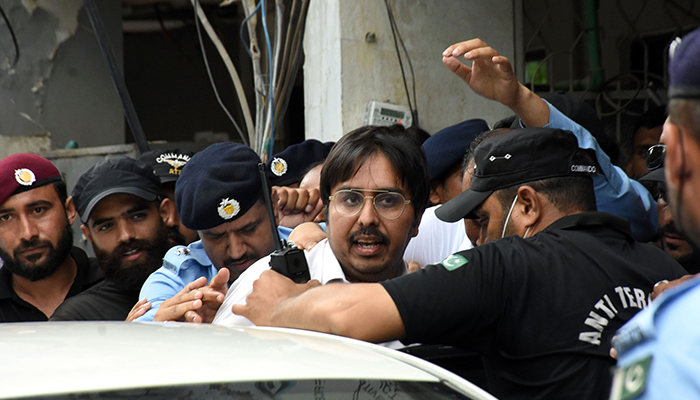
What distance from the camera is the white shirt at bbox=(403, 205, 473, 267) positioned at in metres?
3.03

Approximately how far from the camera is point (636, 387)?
0.86 meters

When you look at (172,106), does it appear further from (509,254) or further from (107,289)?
(509,254)

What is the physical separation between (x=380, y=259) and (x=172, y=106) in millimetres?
7743

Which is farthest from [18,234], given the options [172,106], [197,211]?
[172,106]

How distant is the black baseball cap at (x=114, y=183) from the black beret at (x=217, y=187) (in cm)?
66

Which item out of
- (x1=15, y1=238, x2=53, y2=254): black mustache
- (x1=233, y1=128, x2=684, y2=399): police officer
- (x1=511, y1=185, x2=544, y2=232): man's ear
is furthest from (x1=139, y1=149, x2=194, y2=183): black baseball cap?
(x1=511, y1=185, x2=544, y2=232): man's ear

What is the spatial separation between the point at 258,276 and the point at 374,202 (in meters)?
0.51

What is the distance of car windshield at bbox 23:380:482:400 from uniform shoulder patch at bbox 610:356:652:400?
0.52 meters

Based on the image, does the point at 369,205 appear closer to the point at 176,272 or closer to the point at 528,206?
the point at 528,206

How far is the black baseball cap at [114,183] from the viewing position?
11.3 feet

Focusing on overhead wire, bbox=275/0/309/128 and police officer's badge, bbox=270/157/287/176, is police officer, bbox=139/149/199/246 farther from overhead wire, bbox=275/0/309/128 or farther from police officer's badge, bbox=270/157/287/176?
overhead wire, bbox=275/0/309/128

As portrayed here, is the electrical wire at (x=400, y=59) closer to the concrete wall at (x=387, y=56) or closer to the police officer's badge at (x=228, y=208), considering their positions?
the concrete wall at (x=387, y=56)

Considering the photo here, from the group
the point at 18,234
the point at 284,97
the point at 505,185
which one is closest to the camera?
the point at 505,185

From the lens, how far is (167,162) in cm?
402
